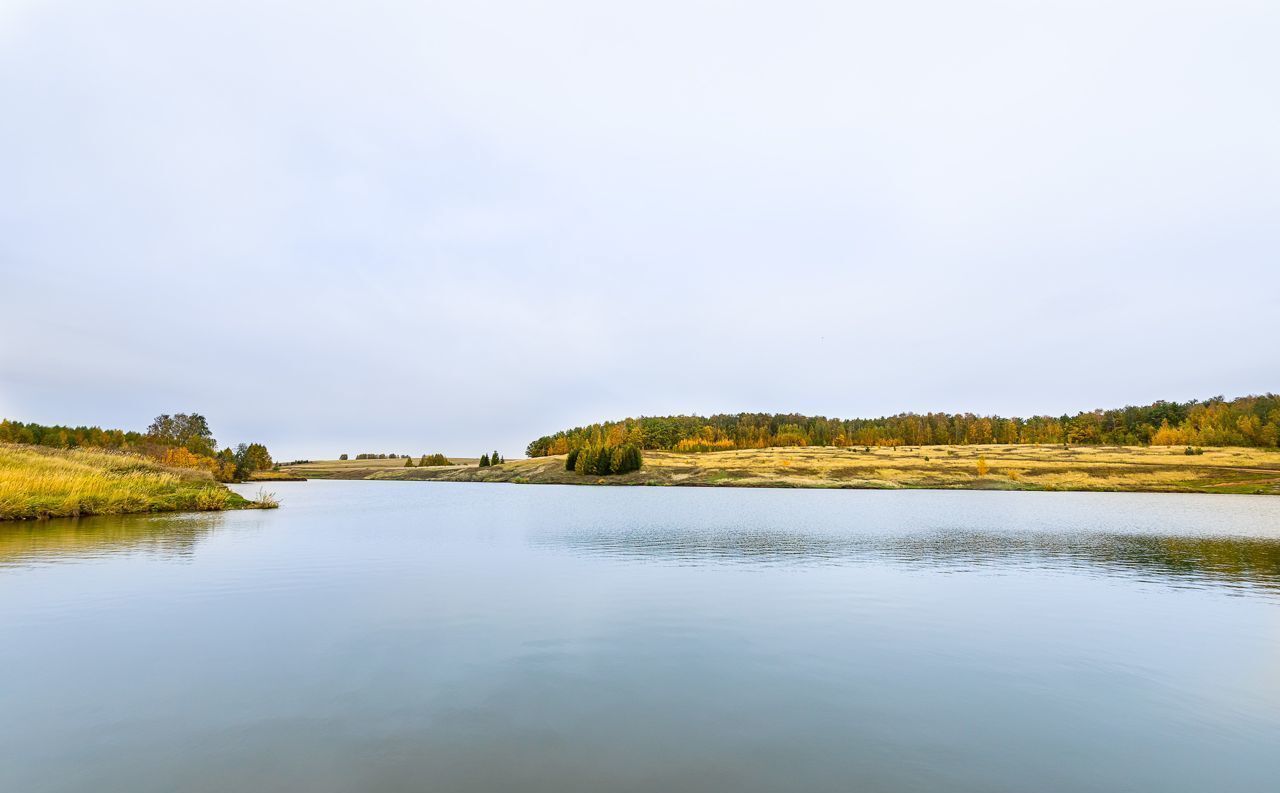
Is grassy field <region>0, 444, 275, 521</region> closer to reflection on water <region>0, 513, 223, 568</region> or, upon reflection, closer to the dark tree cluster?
reflection on water <region>0, 513, 223, 568</region>

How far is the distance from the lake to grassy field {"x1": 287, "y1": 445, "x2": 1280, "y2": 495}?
290 ft

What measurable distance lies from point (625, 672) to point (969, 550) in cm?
2743

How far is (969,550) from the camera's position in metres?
32.3

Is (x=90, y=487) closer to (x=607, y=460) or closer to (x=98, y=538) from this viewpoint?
(x=98, y=538)

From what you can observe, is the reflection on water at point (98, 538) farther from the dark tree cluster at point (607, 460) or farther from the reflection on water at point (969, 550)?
the dark tree cluster at point (607, 460)

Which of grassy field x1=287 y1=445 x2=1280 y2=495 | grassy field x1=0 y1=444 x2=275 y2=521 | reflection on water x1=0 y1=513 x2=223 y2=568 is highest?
grassy field x1=0 y1=444 x2=275 y2=521

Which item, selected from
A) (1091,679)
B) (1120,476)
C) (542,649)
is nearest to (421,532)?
(542,649)

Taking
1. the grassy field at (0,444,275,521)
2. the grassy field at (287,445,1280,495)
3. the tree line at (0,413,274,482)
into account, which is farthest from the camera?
the tree line at (0,413,274,482)

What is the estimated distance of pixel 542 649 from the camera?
46.1 ft

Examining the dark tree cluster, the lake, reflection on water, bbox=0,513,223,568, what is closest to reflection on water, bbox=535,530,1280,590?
the lake

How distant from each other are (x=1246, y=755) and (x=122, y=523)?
166 ft

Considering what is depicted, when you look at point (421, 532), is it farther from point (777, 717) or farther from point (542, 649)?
point (777, 717)

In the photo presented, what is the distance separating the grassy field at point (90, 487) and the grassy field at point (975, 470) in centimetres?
8829

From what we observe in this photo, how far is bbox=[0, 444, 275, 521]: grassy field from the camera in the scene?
36.5 metres
